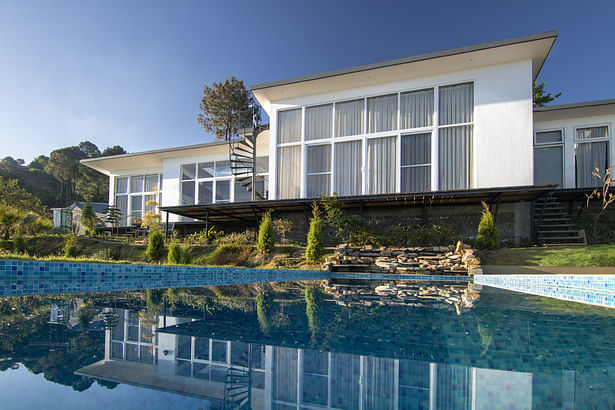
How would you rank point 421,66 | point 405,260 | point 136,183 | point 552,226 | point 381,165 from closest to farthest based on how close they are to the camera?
point 405,260 < point 552,226 < point 421,66 < point 381,165 < point 136,183

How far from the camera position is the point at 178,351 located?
5.75ft

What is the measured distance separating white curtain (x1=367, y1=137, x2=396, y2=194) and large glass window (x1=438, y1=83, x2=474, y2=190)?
145 cm

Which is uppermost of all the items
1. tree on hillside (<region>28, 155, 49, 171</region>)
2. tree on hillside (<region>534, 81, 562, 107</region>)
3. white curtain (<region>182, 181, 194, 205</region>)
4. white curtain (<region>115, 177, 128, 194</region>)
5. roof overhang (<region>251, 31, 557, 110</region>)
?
tree on hillside (<region>534, 81, 562, 107</region>)

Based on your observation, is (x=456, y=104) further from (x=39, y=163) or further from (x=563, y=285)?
(x=39, y=163)

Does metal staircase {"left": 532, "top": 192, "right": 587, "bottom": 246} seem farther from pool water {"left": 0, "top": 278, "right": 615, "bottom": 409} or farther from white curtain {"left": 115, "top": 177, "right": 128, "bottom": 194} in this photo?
white curtain {"left": 115, "top": 177, "right": 128, "bottom": 194}

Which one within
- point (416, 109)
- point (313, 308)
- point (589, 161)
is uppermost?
point (416, 109)

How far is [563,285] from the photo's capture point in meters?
5.32

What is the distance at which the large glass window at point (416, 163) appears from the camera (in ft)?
31.8

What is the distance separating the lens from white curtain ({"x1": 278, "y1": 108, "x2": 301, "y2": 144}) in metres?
11.1

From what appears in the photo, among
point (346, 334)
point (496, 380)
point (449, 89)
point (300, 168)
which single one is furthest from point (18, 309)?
point (449, 89)

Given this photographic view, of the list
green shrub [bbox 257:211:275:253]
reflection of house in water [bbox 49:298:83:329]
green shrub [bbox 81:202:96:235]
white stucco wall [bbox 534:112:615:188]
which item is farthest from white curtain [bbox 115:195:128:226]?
white stucco wall [bbox 534:112:615:188]

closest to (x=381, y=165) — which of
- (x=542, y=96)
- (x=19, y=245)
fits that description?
(x=19, y=245)

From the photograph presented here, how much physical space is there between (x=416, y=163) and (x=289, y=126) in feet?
15.2

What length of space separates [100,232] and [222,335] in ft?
59.0
